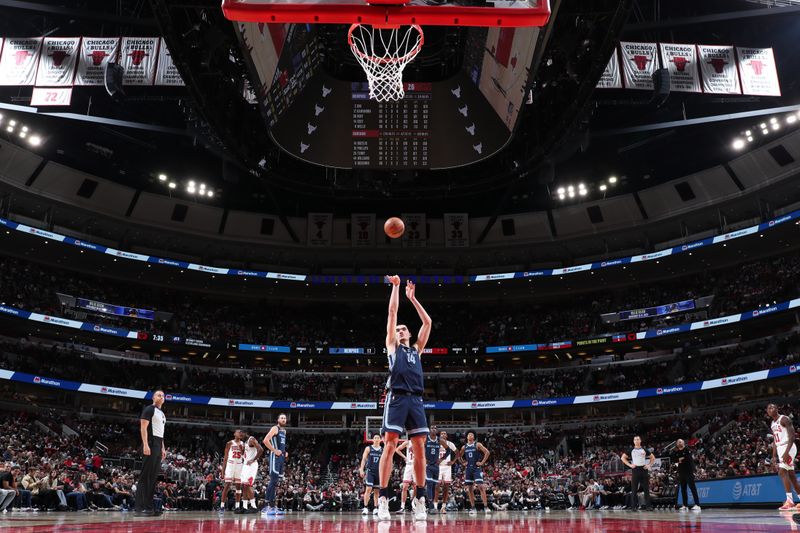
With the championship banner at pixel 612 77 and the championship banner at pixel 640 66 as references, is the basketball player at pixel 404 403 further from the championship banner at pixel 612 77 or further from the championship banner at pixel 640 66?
the championship banner at pixel 640 66

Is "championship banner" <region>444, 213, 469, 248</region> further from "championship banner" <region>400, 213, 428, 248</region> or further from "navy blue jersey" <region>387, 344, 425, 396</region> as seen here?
"navy blue jersey" <region>387, 344, 425, 396</region>

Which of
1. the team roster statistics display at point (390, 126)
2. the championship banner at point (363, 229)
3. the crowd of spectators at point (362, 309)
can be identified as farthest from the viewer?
the championship banner at point (363, 229)

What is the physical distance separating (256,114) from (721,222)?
26946 millimetres

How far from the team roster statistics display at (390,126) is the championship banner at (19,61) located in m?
10.9

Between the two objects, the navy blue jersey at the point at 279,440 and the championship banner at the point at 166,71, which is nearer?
the navy blue jersey at the point at 279,440

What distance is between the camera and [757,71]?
21.1m

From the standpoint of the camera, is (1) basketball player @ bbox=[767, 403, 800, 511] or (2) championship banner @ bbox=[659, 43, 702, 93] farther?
(2) championship banner @ bbox=[659, 43, 702, 93]

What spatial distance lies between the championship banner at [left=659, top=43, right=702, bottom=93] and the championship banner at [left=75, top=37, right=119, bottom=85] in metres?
19.0

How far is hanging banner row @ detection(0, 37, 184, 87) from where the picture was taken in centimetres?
2066

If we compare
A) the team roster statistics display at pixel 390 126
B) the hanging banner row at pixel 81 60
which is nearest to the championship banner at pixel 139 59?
the hanging banner row at pixel 81 60

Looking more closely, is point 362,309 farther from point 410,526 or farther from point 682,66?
point 410,526

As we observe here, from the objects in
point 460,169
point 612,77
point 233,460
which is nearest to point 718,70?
point 612,77

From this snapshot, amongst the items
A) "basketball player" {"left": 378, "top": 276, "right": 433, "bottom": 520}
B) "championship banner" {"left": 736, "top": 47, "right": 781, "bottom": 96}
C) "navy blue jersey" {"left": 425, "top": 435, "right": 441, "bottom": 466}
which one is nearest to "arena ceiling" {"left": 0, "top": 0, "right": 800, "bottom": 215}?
"championship banner" {"left": 736, "top": 47, "right": 781, "bottom": 96}

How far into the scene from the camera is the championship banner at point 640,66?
21219 millimetres
